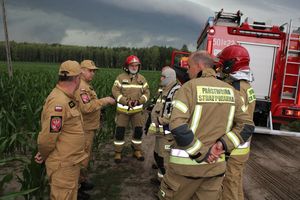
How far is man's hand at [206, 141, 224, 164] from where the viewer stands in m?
2.78

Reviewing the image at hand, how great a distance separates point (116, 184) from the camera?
5.20m

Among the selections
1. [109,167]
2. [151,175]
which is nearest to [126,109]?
[109,167]

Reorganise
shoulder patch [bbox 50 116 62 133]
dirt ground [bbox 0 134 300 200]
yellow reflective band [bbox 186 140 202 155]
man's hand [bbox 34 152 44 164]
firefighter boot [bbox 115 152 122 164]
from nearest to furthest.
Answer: yellow reflective band [bbox 186 140 202 155], shoulder patch [bbox 50 116 62 133], man's hand [bbox 34 152 44 164], dirt ground [bbox 0 134 300 200], firefighter boot [bbox 115 152 122 164]

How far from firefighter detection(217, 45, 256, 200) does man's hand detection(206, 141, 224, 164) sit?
85 cm

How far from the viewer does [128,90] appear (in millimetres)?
6551

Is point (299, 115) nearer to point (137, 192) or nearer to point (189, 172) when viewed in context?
point (137, 192)

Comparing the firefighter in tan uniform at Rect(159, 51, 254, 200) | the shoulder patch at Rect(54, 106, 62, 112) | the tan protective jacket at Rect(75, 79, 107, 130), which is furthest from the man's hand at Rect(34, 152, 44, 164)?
the firefighter in tan uniform at Rect(159, 51, 254, 200)

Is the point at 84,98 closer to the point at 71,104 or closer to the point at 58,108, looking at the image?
the point at 71,104

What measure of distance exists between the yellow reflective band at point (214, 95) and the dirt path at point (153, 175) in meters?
2.55

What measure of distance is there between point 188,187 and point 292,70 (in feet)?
20.0

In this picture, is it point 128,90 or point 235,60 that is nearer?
point 235,60

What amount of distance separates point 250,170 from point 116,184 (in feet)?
9.07

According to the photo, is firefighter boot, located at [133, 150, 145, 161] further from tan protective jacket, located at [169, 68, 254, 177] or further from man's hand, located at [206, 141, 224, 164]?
man's hand, located at [206, 141, 224, 164]

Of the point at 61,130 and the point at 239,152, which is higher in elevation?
the point at 61,130
